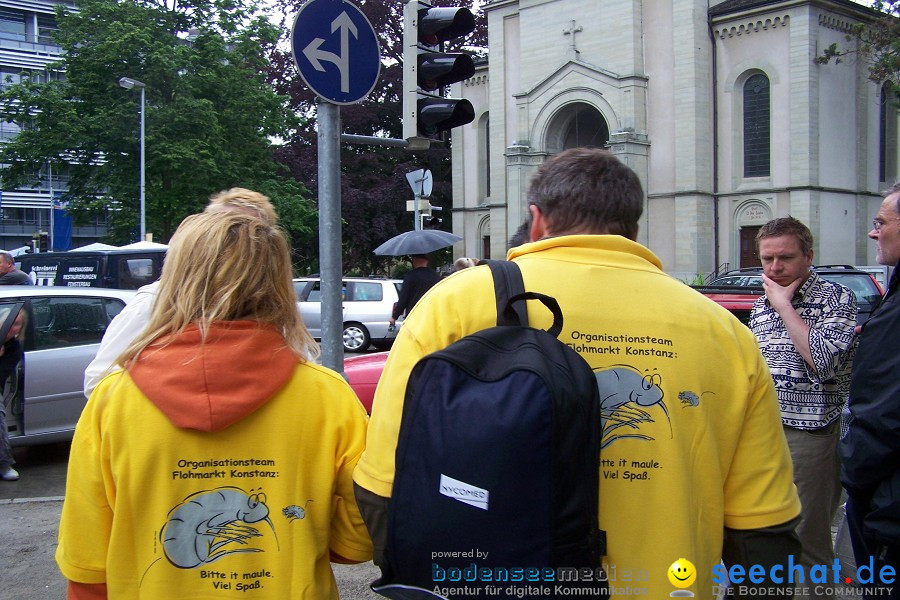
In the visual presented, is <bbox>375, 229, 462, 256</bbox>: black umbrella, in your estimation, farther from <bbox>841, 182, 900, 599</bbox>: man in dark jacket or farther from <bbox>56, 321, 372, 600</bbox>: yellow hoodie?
<bbox>56, 321, 372, 600</bbox>: yellow hoodie

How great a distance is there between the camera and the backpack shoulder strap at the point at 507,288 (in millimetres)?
1917

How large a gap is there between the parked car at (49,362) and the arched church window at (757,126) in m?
28.4

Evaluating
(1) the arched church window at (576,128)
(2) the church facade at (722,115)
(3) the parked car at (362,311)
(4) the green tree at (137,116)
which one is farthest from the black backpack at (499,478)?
(1) the arched church window at (576,128)

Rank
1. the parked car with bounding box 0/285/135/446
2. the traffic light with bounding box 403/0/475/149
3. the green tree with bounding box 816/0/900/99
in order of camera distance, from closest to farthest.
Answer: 1. the traffic light with bounding box 403/0/475/149
2. the parked car with bounding box 0/285/135/446
3. the green tree with bounding box 816/0/900/99

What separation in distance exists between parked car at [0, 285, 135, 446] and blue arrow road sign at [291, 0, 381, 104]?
4312 millimetres

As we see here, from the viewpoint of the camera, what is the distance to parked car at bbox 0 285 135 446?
7551 mm

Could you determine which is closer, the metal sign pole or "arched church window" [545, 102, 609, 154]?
the metal sign pole

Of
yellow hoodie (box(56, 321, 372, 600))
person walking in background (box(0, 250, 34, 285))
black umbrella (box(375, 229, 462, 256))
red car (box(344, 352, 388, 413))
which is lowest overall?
red car (box(344, 352, 388, 413))

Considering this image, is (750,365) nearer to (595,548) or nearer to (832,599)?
(595,548)

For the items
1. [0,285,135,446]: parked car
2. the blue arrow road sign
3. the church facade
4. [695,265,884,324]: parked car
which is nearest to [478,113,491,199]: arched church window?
the church facade

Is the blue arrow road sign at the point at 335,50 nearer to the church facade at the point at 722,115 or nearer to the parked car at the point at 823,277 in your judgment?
the parked car at the point at 823,277

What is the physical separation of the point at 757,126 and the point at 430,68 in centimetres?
2883

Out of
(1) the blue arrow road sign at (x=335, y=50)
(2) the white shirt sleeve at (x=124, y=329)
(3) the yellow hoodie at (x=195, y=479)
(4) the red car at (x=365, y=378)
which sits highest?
(1) the blue arrow road sign at (x=335, y=50)

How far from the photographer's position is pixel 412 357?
77.1 inches
